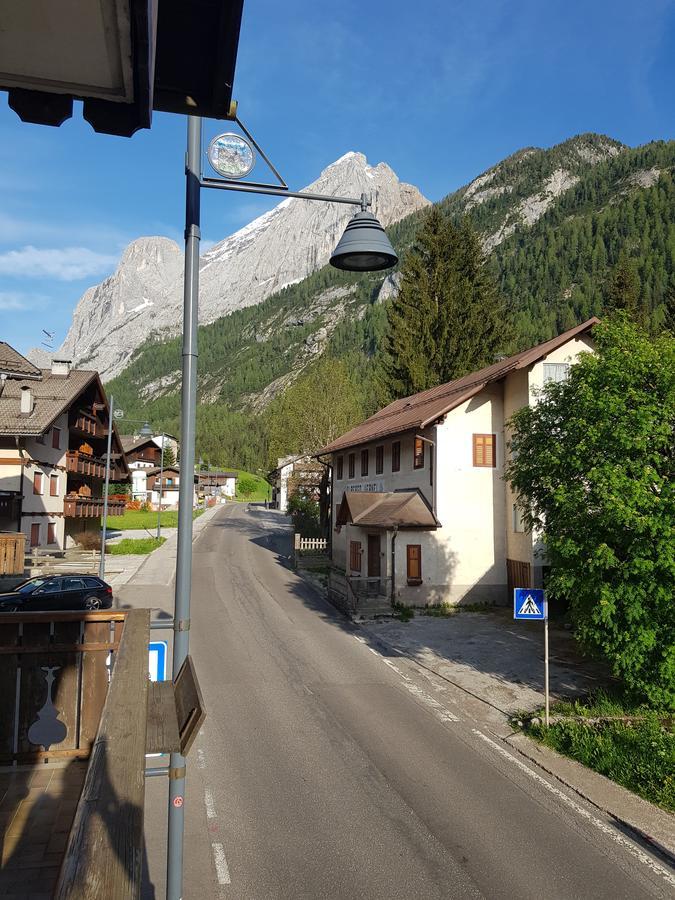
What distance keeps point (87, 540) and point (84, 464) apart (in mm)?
5553

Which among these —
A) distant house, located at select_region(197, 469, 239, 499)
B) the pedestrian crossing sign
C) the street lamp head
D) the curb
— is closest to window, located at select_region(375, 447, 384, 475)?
the pedestrian crossing sign

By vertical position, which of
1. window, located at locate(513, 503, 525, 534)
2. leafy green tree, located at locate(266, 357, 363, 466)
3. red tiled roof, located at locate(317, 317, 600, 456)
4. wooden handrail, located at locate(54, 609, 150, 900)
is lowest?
wooden handrail, located at locate(54, 609, 150, 900)

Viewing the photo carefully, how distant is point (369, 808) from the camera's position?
921 cm

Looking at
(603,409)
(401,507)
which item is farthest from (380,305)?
(603,409)

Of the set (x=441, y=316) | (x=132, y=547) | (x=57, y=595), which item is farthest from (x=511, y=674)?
(x=441, y=316)

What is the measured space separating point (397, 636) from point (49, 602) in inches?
473

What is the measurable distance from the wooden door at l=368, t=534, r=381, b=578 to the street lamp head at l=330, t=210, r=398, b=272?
22556mm

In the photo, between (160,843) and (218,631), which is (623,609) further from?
(218,631)

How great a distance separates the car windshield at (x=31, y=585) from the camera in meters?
22.6

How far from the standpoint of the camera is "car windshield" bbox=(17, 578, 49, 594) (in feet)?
74.3

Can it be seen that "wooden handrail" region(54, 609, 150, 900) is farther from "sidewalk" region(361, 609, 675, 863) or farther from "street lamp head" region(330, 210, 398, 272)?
"sidewalk" region(361, 609, 675, 863)

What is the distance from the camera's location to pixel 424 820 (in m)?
8.90

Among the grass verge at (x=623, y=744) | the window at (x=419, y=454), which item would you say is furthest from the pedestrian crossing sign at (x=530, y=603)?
the window at (x=419, y=454)

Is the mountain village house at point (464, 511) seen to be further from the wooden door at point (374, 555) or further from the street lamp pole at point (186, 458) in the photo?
the street lamp pole at point (186, 458)
